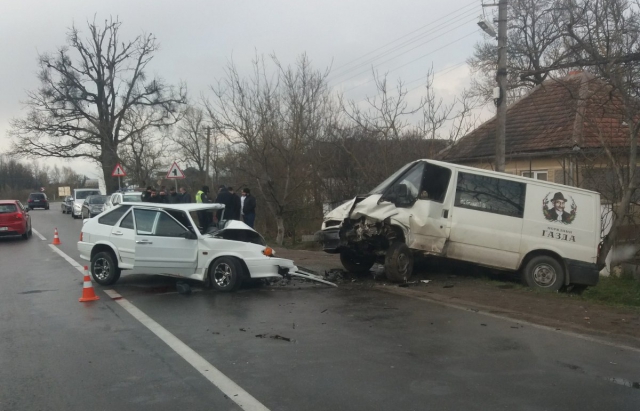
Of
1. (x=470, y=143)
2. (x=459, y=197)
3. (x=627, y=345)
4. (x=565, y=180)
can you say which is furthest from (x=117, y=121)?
(x=627, y=345)

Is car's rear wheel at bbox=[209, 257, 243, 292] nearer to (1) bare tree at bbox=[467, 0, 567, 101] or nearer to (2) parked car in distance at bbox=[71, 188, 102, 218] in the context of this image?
(1) bare tree at bbox=[467, 0, 567, 101]

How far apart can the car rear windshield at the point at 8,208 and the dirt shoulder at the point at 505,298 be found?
14.1 metres

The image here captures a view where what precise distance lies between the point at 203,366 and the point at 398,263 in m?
5.65

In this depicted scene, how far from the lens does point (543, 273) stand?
37.5ft

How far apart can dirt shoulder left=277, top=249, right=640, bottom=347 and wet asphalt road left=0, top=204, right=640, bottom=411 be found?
64 cm


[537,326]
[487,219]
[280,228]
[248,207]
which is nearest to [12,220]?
[280,228]

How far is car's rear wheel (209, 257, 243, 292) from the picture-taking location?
417 inches

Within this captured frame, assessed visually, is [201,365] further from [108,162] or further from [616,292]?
[108,162]

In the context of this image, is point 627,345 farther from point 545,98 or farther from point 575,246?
point 545,98

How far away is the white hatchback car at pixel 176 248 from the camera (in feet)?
35.0

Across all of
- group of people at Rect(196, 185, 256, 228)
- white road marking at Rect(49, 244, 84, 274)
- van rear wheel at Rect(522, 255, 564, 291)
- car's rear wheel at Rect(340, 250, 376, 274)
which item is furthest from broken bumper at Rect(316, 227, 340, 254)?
group of people at Rect(196, 185, 256, 228)

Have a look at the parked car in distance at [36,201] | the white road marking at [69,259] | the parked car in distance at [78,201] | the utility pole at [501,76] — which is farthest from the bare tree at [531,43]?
the parked car in distance at [36,201]

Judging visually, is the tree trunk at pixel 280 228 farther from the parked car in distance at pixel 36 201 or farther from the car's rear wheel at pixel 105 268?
the parked car in distance at pixel 36 201

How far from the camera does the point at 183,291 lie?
10.5 m
